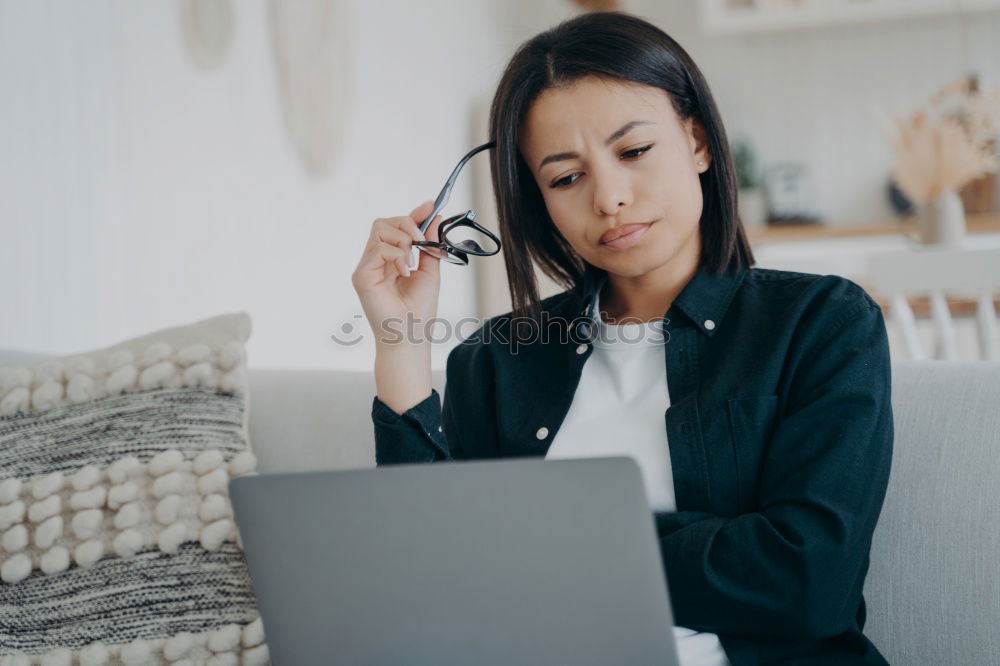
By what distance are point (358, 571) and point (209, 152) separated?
72.4 inches

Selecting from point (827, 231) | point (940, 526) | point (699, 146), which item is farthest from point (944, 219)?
point (940, 526)

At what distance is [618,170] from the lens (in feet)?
3.51

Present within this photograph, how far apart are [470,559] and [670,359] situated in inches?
18.1

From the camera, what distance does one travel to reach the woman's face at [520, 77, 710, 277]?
1062mm

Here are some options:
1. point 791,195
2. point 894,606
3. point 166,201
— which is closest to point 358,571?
point 894,606

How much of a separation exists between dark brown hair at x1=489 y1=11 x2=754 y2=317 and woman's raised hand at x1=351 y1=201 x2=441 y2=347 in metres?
0.12

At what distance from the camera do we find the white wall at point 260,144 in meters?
1.88

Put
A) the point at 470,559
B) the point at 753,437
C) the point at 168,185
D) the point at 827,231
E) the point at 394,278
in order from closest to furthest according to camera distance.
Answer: the point at 470,559 < the point at 753,437 < the point at 394,278 < the point at 168,185 < the point at 827,231

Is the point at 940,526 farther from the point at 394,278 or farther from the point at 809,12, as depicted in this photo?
the point at 809,12

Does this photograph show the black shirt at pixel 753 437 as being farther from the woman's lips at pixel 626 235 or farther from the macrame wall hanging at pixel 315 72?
the macrame wall hanging at pixel 315 72

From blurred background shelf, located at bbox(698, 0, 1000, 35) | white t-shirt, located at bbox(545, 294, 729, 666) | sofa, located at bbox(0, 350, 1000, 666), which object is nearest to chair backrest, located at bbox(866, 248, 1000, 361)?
sofa, located at bbox(0, 350, 1000, 666)

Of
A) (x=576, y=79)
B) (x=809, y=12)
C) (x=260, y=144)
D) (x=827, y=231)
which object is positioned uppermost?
(x=809, y=12)

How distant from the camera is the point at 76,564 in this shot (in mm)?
1074

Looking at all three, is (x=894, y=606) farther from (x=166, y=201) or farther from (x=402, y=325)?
(x=166, y=201)
